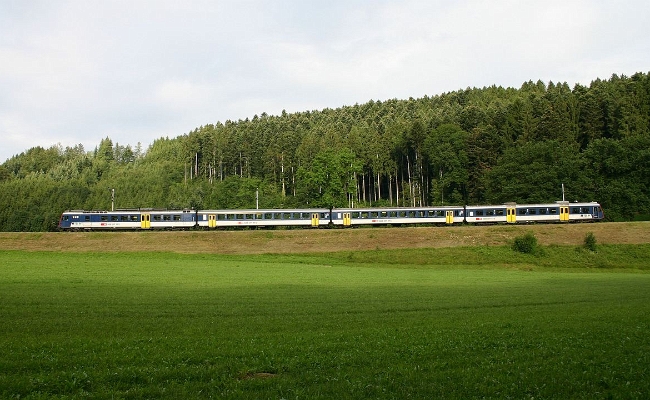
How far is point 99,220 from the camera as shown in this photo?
237 ft

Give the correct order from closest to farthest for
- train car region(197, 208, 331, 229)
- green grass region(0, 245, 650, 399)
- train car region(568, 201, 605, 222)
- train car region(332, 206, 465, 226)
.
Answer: green grass region(0, 245, 650, 399) < train car region(568, 201, 605, 222) < train car region(332, 206, 465, 226) < train car region(197, 208, 331, 229)

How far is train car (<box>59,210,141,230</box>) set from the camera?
72.0 metres

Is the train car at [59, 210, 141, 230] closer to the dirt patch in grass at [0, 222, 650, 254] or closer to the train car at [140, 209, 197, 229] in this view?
the train car at [140, 209, 197, 229]

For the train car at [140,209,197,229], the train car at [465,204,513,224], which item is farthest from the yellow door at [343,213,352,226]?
the train car at [140,209,197,229]

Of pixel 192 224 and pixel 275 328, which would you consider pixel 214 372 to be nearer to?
pixel 275 328

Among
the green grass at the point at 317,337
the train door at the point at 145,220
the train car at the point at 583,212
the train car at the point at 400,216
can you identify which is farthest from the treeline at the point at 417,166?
the green grass at the point at 317,337

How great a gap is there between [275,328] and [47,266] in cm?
3379

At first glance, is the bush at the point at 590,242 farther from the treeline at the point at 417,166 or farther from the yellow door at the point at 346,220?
the yellow door at the point at 346,220

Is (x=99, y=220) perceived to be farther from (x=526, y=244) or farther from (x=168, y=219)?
(x=526, y=244)

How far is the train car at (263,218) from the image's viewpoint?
236 feet

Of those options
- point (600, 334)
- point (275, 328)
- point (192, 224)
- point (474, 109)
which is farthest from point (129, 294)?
point (474, 109)

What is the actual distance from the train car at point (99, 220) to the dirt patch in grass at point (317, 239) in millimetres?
6760

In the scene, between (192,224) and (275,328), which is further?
(192,224)

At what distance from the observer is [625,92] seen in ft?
328
